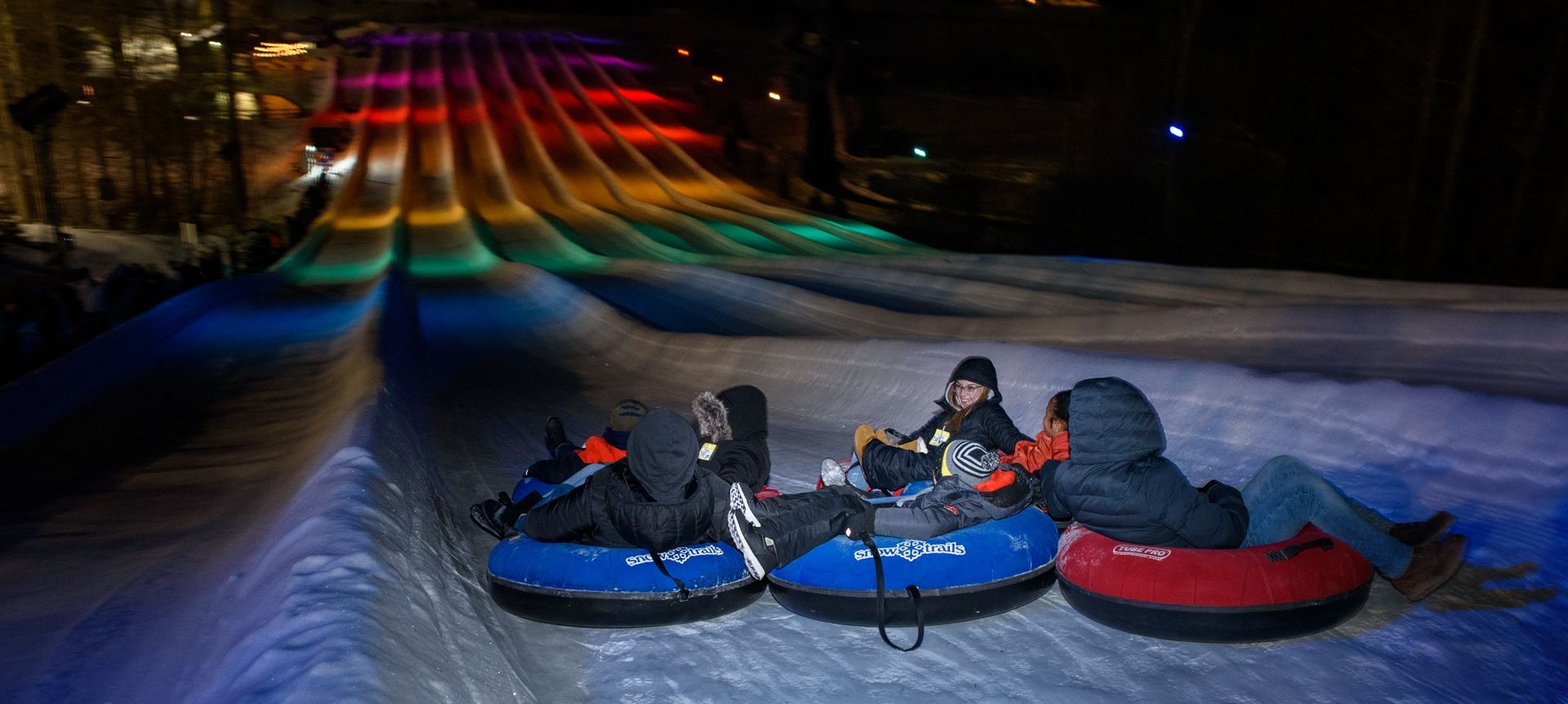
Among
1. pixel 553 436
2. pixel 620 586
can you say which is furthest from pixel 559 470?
pixel 620 586

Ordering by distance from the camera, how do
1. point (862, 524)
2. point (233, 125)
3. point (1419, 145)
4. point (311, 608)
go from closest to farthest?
point (311, 608) → point (862, 524) → point (1419, 145) → point (233, 125)

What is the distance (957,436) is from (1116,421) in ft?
2.87

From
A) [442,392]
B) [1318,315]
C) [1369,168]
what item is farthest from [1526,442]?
[1369,168]

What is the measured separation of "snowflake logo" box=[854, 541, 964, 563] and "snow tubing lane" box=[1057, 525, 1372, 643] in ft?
1.30

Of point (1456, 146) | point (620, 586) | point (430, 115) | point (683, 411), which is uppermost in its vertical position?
point (430, 115)

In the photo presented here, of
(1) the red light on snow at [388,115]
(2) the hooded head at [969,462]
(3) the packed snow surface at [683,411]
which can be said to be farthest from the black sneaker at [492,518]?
(1) the red light on snow at [388,115]

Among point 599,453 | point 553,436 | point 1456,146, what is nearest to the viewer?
point 599,453

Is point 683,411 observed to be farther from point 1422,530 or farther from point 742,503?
point 1422,530

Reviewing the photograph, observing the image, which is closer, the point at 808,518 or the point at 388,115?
the point at 808,518

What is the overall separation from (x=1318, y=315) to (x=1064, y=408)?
3.49 m

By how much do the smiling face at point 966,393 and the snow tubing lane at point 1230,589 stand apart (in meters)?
0.96

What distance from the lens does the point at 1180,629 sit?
2.89m

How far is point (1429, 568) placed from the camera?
3.11 meters

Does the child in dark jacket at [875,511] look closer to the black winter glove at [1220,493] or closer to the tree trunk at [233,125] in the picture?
the black winter glove at [1220,493]
